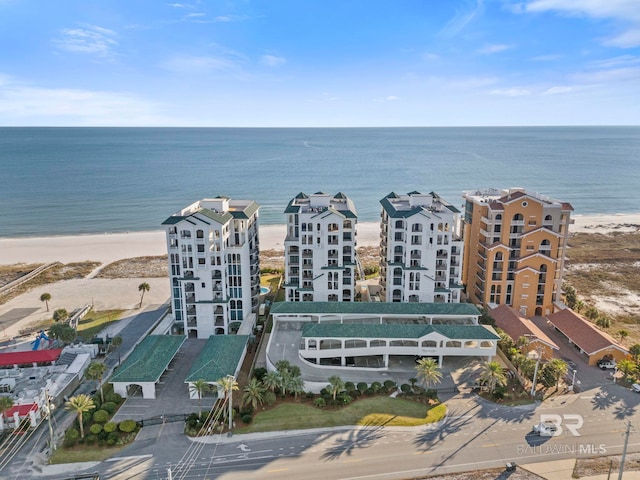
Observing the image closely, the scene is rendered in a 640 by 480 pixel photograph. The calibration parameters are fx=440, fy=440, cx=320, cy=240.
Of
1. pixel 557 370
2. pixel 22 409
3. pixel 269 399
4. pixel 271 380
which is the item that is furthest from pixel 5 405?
pixel 557 370

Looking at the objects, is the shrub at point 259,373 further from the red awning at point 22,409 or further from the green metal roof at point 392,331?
the red awning at point 22,409

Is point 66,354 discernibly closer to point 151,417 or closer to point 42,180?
point 151,417

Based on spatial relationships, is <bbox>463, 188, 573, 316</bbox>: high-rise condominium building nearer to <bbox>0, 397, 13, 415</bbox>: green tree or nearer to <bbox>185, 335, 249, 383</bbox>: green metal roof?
<bbox>185, 335, 249, 383</bbox>: green metal roof

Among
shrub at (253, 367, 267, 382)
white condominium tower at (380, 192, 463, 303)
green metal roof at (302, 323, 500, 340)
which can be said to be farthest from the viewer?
white condominium tower at (380, 192, 463, 303)

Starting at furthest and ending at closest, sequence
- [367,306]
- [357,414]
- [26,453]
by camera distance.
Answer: [367,306] → [357,414] → [26,453]

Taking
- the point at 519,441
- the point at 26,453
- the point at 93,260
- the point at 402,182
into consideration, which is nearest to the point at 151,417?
the point at 26,453

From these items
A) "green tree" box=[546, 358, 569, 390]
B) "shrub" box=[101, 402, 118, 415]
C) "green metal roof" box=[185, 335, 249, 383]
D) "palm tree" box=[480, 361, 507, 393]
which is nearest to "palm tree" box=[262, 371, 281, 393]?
"green metal roof" box=[185, 335, 249, 383]

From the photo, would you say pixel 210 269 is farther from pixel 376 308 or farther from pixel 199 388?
pixel 376 308
